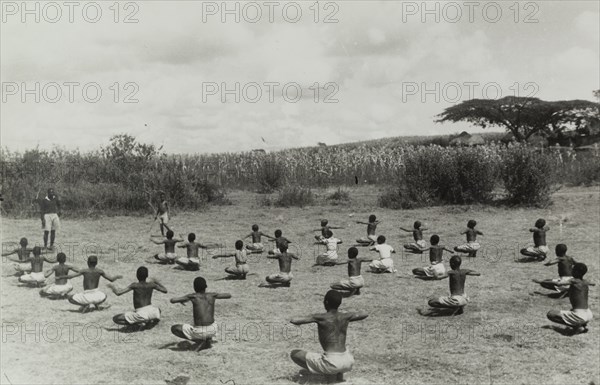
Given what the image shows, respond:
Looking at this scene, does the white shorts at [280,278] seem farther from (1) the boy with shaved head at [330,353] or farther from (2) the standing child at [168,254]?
(1) the boy with shaved head at [330,353]

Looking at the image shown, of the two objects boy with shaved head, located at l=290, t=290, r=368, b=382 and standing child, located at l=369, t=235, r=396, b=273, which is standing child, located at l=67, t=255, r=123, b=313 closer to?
Answer: boy with shaved head, located at l=290, t=290, r=368, b=382

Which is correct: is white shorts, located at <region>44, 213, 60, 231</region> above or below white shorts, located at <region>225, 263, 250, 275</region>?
above

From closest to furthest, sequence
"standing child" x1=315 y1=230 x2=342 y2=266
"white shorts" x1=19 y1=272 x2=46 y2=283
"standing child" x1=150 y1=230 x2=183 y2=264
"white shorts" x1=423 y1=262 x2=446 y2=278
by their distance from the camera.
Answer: "white shorts" x1=19 y1=272 x2=46 y2=283 < "white shorts" x1=423 y1=262 x2=446 y2=278 < "standing child" x1=315 y1=230 x2=342 y2=266 < "standing child" x1=150 y1=230 x2=183 y2=264

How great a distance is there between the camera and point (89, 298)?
30.4 ft

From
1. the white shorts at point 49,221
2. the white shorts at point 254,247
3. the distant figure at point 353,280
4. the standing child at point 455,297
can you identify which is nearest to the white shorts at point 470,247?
the distant figure at point 353,280

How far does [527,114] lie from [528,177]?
1921cm

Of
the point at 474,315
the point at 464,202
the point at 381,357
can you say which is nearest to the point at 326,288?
the point at 474,315

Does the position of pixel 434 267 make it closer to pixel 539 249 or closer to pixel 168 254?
pixel 539 249

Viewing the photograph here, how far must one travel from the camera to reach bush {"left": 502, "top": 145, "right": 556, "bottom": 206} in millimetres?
21344

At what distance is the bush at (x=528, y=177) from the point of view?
21.3 m

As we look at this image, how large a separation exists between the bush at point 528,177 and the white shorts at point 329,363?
17286 mm

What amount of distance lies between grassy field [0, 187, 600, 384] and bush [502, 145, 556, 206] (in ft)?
18.8

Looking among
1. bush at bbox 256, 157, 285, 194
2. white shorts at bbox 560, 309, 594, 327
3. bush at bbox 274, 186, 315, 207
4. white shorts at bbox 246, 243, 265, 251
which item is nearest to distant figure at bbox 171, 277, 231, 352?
white shorts at bbox 560, 309, 594, 327

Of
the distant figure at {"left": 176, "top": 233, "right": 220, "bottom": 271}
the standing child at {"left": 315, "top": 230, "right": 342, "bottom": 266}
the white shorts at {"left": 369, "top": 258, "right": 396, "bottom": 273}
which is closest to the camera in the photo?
the white shorts at {"left": 369, "top": 258, "right": 396, "bottom": 273}
